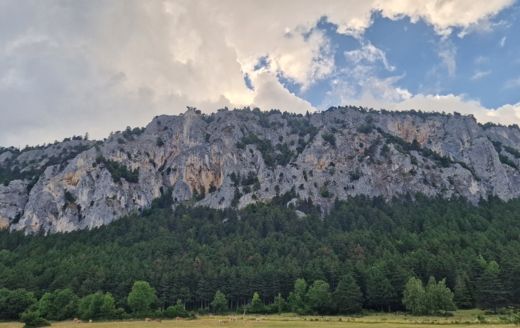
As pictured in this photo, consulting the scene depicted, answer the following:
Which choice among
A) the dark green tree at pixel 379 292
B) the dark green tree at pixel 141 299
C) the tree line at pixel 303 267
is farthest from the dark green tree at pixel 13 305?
the dark green tree at pixel 379 292

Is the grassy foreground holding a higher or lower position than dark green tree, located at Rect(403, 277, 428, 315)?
lower

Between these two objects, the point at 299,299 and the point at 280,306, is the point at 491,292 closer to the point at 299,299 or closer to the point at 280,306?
the point at 299,299

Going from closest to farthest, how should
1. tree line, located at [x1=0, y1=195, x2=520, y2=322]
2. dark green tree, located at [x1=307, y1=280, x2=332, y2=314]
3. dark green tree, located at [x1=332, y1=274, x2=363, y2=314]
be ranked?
1. dark green tree, located at [x1=332, y1=274, x2=363, y2=314]
2. dark green tree, located at [x1=307, y1=280, x2=332, y2=314]
3. tree line, located at [x1=0, y1=195, x2=520, y2=322]

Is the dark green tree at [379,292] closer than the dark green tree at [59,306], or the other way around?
the dark green tree at [59,306]

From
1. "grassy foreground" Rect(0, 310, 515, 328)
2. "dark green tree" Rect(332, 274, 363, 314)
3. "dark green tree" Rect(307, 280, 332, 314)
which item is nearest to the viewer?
"grassy foreground" Rect(0, 310, 515, 328)

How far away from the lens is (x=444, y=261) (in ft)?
436

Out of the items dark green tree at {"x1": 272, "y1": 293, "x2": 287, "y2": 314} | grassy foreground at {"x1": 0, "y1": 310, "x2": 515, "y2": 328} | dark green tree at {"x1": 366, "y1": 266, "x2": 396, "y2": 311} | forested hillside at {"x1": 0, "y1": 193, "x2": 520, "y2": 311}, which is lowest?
grassy foreground at {"x1": 0, "y1": 310, "x2": 515, "y2": 328}

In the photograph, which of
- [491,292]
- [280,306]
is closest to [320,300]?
[280,306]

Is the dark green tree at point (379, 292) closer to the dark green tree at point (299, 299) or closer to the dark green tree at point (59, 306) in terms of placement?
the dark green tree at point (299, 299)

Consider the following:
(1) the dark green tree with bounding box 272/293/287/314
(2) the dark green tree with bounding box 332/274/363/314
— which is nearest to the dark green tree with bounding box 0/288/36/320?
(1) the dark green tree with bounding box 272/293/287/314

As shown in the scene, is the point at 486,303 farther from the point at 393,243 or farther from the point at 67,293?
the point at 67,293

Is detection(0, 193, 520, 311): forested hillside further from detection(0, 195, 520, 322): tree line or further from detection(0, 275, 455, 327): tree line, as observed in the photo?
detection(0, 275, 455, 327): tree line

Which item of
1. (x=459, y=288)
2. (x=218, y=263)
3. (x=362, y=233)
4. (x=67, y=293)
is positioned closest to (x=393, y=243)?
(x=362, y=233)

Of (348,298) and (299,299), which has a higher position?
(348,298)
